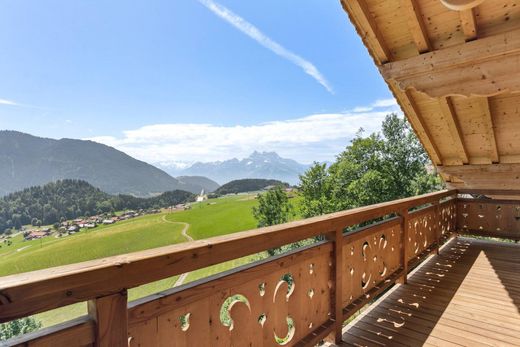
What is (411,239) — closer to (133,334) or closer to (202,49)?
(133,334)

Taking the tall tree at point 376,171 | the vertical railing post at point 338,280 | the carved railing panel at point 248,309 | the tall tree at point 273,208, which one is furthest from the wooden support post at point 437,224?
the tall tree at point 273,208

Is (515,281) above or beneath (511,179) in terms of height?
beneath

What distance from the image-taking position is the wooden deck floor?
2.35 metres

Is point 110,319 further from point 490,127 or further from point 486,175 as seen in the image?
point 486,175

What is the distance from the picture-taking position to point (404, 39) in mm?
3229

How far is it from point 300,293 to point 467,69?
9.42 feet

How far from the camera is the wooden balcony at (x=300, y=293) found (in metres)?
0.91

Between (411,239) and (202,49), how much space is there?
5212 centimetres

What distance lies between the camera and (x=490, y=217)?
17.7ft

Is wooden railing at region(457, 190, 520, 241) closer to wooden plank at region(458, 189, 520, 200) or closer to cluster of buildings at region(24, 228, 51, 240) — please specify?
wooden plank at region(458, 189, 520, 200)

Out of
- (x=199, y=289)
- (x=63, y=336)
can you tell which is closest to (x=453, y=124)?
(x=199, y=289)

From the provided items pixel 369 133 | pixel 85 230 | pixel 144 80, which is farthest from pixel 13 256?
pixel 144 80

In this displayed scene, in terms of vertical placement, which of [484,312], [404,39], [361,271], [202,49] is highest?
[202,49]

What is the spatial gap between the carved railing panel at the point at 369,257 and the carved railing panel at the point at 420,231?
1.18 feet
